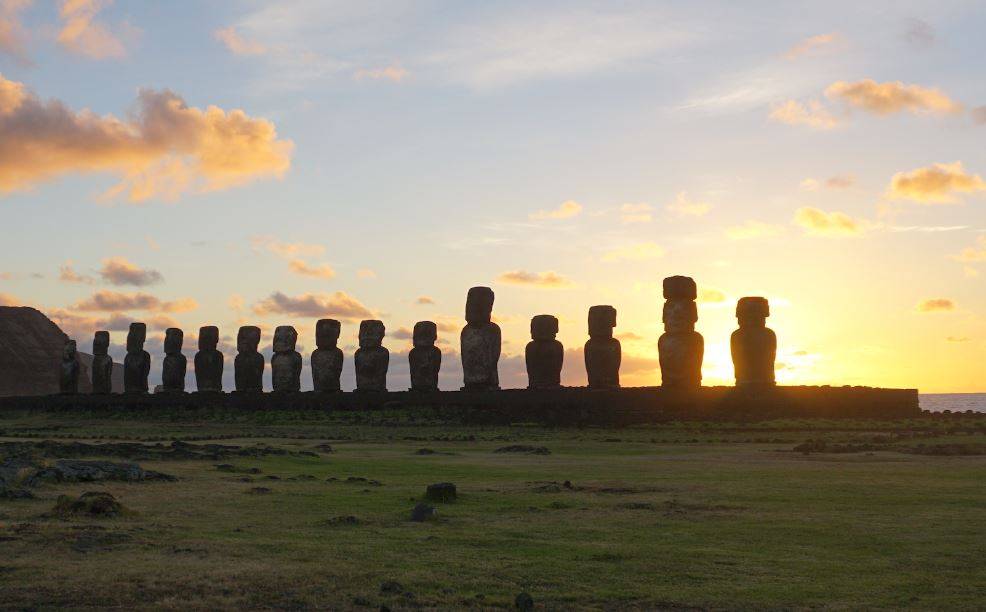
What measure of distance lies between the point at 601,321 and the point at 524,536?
20953 millimetres

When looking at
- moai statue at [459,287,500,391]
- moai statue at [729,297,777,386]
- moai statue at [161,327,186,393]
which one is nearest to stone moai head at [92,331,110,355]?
moai statue at [161,327,186,393]

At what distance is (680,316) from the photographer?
29.2 metres

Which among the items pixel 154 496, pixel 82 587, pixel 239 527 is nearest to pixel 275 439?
pixel 154 496

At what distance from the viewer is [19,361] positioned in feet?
275

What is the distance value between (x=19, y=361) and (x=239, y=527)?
265 ft

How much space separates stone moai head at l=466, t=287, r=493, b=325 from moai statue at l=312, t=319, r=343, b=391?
228 inches

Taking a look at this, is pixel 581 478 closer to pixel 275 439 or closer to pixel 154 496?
pixel 154 496

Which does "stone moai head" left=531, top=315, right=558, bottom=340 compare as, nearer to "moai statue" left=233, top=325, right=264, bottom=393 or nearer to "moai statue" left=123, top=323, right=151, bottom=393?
"moai statue" left=233, top=325, right=264, bottom=393

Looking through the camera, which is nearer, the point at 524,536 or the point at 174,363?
the point at 524,536

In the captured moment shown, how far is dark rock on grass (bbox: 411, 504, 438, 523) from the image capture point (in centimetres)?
1076

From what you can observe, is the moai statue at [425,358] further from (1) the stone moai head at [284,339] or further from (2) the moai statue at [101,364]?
(2) the moai statue at [101,364]

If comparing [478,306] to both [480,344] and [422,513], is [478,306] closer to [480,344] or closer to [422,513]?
[480,344]

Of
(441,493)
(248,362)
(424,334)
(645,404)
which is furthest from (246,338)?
(441,493)

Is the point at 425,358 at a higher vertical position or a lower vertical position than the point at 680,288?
lower
